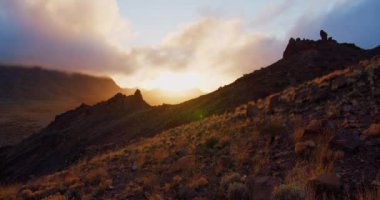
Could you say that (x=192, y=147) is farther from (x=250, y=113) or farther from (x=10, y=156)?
(x=10, y=156)

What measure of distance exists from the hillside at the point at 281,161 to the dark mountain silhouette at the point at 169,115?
2921 cm

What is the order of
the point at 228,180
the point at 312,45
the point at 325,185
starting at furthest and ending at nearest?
the point at 312,45 < the point at 228,180 < the point at 325,185

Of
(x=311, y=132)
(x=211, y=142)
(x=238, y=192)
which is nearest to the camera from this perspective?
(x=238, y=192)

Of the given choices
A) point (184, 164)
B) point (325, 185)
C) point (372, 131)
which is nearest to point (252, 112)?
point (184, 164)

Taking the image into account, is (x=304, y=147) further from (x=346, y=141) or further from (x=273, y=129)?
(x=273, y=129)

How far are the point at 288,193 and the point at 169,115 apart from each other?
1999 inches

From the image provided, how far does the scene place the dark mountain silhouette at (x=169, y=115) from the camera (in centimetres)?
5366

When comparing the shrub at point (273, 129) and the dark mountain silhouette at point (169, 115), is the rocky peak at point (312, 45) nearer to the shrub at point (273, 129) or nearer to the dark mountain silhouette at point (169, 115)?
the dark mountain silhouette at point (169, 115)

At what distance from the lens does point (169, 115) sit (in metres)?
60.4

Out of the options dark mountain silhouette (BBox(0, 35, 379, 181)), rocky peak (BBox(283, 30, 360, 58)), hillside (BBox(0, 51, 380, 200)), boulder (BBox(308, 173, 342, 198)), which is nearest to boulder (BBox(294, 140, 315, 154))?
hillside (BBox(0, 51, 380, 200))

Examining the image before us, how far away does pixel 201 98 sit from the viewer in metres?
62.5

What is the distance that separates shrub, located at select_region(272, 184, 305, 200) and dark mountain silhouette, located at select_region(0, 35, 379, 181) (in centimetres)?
3850

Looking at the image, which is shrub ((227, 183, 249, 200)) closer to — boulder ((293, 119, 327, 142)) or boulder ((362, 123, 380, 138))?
boulder ((293, 119, 327, 142))

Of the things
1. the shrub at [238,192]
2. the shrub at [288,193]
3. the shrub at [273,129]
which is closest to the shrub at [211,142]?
the shrub at [273,129]
